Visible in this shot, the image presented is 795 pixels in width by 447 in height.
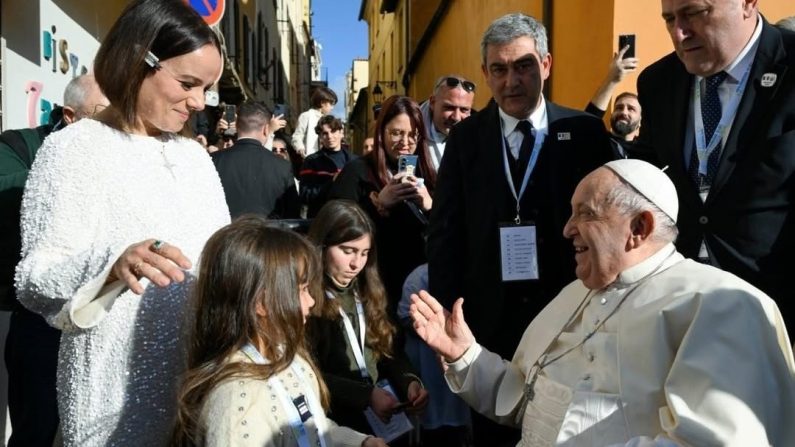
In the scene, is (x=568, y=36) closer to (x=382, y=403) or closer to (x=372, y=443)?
(x=382, y=403)

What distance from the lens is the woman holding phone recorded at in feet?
11.8

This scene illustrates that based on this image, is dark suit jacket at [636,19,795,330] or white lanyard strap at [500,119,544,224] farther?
white lanyard strap at [500,119,544,224]

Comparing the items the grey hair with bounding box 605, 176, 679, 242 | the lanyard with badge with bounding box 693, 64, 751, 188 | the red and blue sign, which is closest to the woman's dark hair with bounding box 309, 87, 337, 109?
the red and blue sign

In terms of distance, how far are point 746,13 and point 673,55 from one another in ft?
1.43

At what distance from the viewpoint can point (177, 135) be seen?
2162 mm

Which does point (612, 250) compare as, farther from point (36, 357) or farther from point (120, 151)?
point (36, 357)

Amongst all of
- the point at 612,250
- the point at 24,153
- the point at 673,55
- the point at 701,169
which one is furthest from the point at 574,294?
the point at 24,153

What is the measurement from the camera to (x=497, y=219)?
2936 mm

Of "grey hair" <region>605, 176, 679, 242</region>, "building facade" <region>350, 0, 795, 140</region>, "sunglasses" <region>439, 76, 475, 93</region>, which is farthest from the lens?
"building facade" <region>350, 0, 795, 140</region>

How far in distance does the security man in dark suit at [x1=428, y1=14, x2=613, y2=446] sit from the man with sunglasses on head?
1.00m

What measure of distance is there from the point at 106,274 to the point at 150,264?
14cm

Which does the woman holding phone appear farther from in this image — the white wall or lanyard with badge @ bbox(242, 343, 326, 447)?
the white wall

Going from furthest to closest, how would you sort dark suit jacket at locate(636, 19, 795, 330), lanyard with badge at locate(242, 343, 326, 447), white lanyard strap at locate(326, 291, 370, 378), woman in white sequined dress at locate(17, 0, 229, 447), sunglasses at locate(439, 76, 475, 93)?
sunglasses at locate(439, 76, 475, 93), white lanyard strap at locate(326, 291, 370, 378), dark suit jacket at locate(636, 19, 795, 330), lanyard with badge at locate(242, 343, 326, 447), woman in white sequined dress at locate(17, 0, 229, 447)

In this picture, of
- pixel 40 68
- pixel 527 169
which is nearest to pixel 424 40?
pixel 40 68
